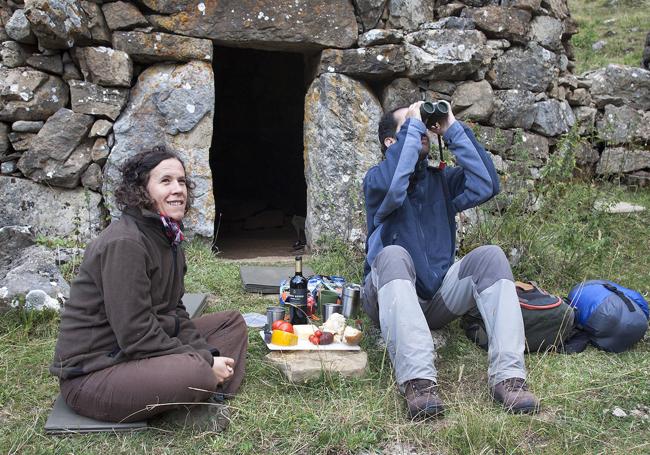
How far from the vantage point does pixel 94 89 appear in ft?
14.5

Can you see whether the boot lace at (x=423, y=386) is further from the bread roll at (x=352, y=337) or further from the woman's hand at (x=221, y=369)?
the woman's hand at (x=221, y=369)

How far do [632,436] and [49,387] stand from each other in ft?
7.73

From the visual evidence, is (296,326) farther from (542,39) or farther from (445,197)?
(542,39)

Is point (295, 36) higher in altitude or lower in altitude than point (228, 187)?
higher

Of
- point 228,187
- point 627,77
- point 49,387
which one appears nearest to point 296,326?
point 49,387

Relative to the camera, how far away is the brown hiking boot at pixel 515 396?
2.46m

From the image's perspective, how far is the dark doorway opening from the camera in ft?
26.5

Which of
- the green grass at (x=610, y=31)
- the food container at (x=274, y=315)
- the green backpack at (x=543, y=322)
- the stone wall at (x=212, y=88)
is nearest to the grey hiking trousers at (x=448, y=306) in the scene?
the green backpack at (x=543, y=322)

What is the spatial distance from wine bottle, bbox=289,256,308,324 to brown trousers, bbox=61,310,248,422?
1.14 m

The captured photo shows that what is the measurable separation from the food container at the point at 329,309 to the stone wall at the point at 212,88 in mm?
1381

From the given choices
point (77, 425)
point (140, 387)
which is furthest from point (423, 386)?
point (77, 425)

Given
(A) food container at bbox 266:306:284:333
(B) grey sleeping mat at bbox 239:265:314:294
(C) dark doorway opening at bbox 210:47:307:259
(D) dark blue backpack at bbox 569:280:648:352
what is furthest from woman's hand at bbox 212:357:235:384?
(C) dark doorway opening at bbox 210:47:307:259

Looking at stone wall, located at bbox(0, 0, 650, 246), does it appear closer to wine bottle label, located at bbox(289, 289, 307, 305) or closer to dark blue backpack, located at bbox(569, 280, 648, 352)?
wine bottle label, located at bbox(289, 289, 307, 305)

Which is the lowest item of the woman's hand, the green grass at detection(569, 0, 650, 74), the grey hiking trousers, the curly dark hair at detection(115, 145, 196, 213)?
the woman's hand
